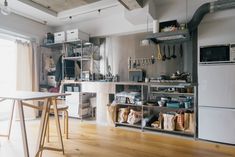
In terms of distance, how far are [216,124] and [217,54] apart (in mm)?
1128

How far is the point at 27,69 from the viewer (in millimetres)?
4449

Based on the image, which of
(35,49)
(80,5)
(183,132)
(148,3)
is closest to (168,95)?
(183,132)

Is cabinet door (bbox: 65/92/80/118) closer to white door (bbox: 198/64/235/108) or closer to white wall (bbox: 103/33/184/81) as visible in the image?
white wall (bbox: 103/33/184/81)

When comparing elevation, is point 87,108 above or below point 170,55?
below

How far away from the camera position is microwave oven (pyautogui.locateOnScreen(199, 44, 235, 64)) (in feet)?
9.15

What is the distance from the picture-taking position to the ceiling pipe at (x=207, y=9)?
2.68 m

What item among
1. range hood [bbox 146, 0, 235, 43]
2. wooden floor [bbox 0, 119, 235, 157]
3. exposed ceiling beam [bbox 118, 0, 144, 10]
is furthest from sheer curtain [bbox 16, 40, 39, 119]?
range hood [bbox 146, 0, 235, 43]

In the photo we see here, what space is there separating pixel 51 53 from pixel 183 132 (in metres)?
4.07

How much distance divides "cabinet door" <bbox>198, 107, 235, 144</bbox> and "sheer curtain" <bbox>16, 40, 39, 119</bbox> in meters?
3.80

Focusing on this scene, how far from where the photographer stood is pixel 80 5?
3.92 meters

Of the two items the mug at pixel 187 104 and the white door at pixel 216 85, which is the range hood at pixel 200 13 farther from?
the mug at pixel 187 104

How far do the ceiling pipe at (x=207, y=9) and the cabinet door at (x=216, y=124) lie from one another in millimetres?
1434

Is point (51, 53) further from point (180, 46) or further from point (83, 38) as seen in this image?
point (180, 46)

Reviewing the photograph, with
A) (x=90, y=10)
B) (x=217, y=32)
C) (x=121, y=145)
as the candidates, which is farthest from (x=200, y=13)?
(x=121, y=145)
